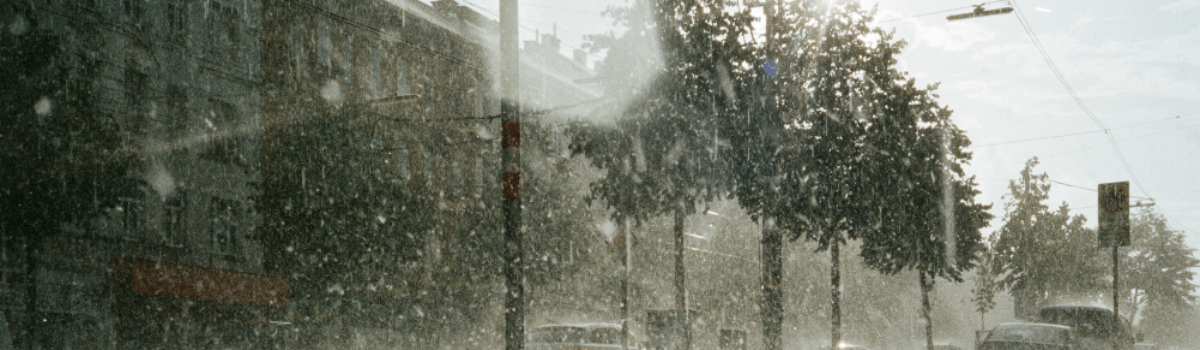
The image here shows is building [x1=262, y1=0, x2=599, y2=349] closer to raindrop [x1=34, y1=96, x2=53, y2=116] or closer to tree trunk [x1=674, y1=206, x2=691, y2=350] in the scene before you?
tree trunk [x1=674, y1=206, x2=691, y2=350]

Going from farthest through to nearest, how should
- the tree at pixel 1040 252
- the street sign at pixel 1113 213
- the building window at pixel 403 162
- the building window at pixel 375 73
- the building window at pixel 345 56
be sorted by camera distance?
the tree at pixel 1040 252
the building window at pixel 375 73
the building window at pixel 403 162
the building window at pixel 345 56
the street sign at pixel 1113 213

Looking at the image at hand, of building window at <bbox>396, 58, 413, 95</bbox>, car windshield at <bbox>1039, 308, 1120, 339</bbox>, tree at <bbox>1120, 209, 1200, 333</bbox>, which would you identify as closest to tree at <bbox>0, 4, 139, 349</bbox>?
building window at <bbox>396, 58, 413, 95</bbox>

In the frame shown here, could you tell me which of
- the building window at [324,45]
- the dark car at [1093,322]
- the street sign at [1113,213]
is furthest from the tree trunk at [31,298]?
the street sign at [1113,213]

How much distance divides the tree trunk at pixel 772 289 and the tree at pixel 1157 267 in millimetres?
58125

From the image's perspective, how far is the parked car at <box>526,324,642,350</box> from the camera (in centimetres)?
1686

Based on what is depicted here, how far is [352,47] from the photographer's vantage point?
33781 millimetres

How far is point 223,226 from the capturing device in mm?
28031

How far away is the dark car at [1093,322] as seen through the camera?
1004 inches

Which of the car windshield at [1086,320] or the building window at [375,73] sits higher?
the building window at [375,73]

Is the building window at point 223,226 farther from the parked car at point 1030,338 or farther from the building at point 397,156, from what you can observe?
the parked car at point 1030,338

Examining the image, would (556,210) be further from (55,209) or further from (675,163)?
(55,209)

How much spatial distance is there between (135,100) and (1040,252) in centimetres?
3995

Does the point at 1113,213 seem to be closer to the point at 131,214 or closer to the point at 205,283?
the point at 205,283

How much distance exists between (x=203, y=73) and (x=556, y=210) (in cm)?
1060
